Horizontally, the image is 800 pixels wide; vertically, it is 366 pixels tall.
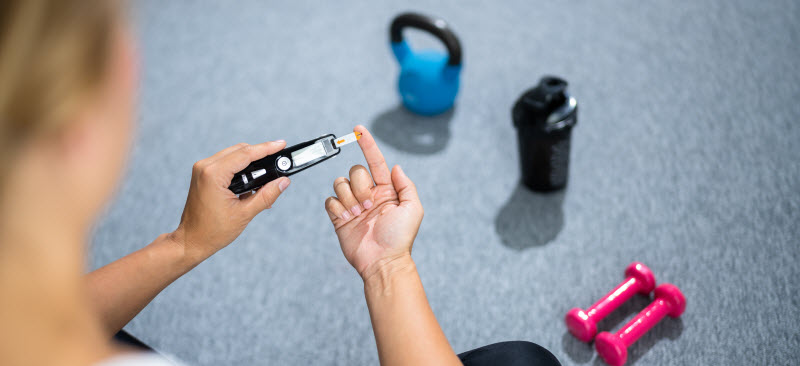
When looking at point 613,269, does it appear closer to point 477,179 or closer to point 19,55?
point 477,179

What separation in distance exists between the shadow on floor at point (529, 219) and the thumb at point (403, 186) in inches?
16.1

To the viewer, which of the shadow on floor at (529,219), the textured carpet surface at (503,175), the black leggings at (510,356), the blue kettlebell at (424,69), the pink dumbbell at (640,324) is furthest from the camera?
the blue kettlebell at (424,69)

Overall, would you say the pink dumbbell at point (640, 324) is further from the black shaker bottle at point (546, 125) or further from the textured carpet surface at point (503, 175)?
the black shaker bottle at point (546, 125)

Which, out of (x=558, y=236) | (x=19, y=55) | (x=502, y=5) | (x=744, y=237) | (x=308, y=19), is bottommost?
(x=744, y=237)

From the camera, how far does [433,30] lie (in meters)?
1.25

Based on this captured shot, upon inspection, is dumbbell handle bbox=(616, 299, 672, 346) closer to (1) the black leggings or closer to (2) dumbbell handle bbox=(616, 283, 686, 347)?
(2) dumbbell handle bbox=(616, 283, 686, 347)

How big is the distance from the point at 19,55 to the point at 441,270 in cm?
94

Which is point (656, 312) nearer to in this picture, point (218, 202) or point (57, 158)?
point (218, 202)

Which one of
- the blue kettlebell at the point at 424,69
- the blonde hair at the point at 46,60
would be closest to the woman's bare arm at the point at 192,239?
the blonde hair at the point at 46,60

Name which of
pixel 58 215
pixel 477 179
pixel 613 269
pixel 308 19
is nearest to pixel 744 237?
pixel 613 269

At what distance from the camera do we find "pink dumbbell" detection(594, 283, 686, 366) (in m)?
0.93

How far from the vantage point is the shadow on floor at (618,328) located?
98cm

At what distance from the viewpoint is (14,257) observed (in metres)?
0.32

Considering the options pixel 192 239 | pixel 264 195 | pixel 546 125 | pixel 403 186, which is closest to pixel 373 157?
pixel 403 186
